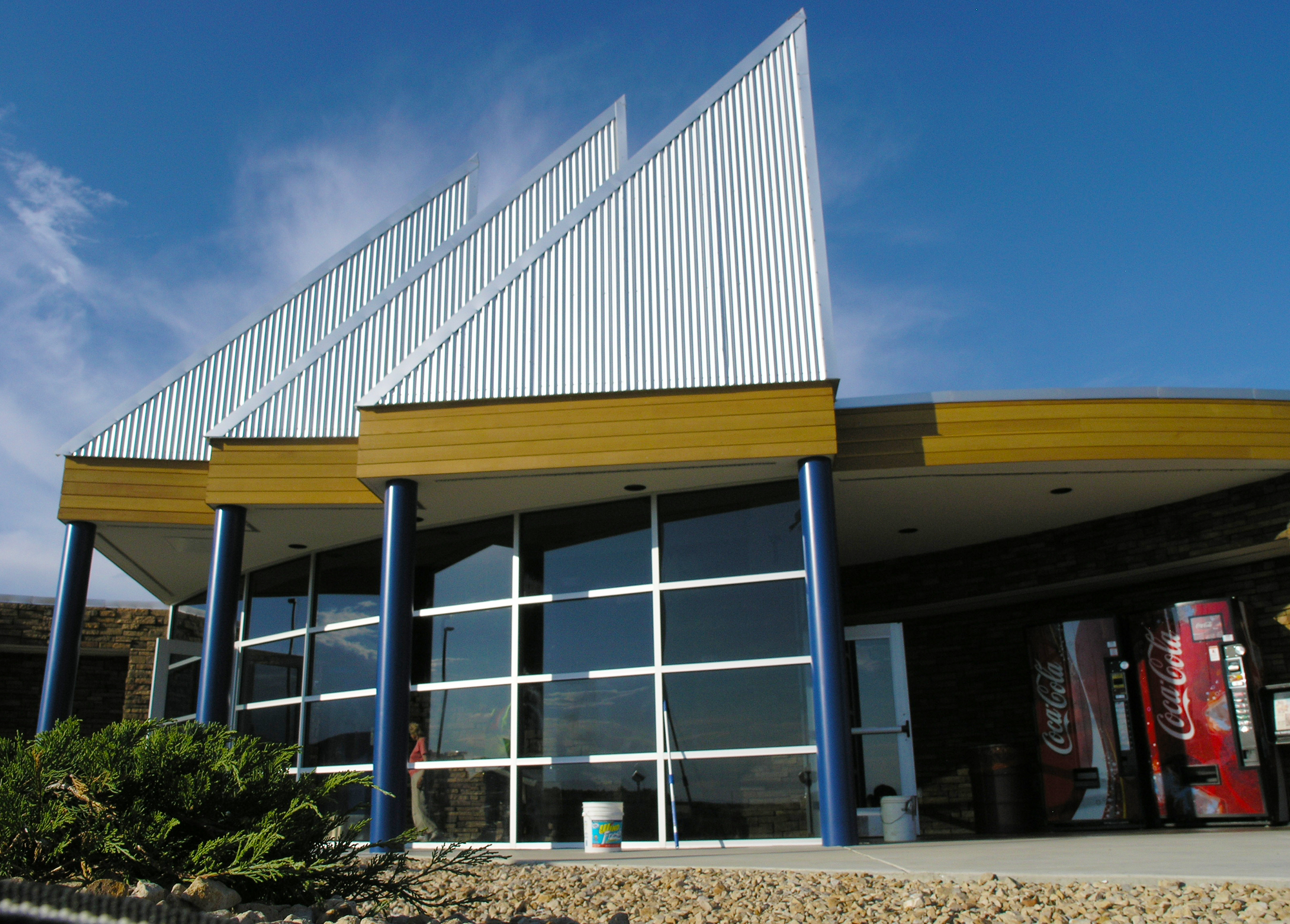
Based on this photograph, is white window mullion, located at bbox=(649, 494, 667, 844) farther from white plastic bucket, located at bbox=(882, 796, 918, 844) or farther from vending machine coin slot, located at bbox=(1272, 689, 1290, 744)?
vending machine coin slot, located at bbox=(1272, 689, 1290, 744)

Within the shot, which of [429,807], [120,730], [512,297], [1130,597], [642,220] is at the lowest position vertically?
[429,807]

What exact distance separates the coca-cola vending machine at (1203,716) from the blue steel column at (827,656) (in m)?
4.36

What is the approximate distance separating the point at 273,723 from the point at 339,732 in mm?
1159

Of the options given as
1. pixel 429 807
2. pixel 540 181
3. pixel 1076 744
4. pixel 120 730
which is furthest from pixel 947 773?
pixel 120 730

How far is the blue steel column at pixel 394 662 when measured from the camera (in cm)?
825

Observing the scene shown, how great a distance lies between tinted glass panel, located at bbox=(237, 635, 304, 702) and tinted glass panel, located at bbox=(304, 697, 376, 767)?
1.64 ft

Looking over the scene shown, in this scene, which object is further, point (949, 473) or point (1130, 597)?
point (1130, 597)

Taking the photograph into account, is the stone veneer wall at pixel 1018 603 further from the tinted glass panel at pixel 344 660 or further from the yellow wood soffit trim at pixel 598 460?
the tinted glass panel at pixel 344 660

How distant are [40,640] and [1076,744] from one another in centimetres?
1561

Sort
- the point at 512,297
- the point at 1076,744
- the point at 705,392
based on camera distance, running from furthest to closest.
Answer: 1. the point at 1076,744
2. the point at 512,297
3. the point at 705,392

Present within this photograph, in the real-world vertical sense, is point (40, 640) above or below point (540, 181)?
below

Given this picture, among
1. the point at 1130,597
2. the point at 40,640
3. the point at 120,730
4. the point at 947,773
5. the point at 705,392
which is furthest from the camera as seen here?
the point at 40,640

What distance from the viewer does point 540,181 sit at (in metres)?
11.8

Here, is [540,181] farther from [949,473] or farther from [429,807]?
[429,807]
